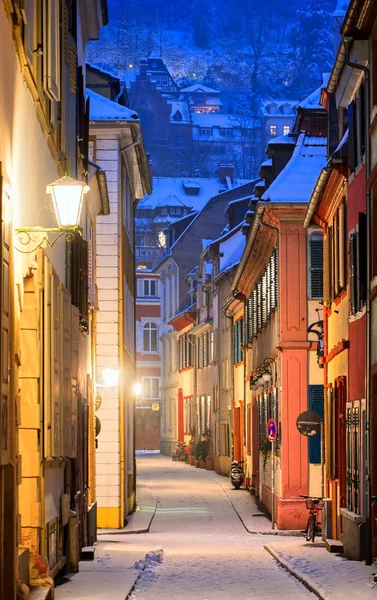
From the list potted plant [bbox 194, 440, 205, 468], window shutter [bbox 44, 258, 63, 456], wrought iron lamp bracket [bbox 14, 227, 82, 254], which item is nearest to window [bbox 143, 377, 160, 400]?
potted plant [bbox 194, 440, 205, 468]

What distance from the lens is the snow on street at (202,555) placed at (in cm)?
1563

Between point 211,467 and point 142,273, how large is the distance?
3817 cm

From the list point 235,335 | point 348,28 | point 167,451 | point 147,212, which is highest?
point 147,212

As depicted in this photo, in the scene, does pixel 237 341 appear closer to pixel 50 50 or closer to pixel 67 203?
pixel 50 50

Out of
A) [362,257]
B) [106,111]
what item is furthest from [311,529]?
[106,111]

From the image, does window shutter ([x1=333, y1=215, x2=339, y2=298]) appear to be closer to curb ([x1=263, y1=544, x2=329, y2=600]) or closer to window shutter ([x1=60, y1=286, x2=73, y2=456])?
curb ([x1=263, y1=544, x2=329, y2=600])

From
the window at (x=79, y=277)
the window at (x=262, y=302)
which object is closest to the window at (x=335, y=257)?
the window at (x=79, y=277)

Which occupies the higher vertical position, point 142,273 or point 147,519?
point 142,273

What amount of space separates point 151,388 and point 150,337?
338cm

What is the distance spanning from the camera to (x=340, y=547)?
2022 centimetres

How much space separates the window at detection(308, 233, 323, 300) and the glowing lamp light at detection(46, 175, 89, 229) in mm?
15620

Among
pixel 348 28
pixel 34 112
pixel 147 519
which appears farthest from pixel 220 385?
pixel 34 112

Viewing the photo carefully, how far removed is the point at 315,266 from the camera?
27203 mm

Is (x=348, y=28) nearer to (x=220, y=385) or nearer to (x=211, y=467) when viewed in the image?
(x=220, y=385)
